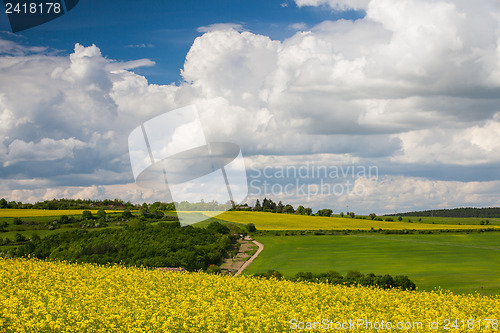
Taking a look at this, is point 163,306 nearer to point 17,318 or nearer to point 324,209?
point 17,318

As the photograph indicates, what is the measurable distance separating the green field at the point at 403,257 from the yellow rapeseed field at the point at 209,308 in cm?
2790

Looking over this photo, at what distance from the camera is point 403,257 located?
2576 inches

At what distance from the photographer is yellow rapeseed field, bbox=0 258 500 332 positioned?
13.2 metres

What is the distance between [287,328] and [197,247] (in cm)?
4060

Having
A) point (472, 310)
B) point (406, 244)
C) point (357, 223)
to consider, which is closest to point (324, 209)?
point (357, 223)

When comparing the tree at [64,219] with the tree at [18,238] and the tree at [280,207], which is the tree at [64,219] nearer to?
the tree at [18,238]

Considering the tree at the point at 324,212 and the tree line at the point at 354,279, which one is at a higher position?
the tree at the point at 324,212

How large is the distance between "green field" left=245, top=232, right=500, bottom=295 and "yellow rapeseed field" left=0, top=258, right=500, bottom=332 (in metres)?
27.9

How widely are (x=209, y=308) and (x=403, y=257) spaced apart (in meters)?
56.6

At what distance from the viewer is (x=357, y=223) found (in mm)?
101688

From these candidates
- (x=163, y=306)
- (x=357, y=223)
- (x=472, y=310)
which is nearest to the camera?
(x=163, y=306)

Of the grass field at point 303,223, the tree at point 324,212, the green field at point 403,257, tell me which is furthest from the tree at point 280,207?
the green field at point 403,257

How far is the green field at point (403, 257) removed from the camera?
Result: 49.2 meters

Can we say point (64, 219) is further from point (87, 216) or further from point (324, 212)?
point (324, 212)
